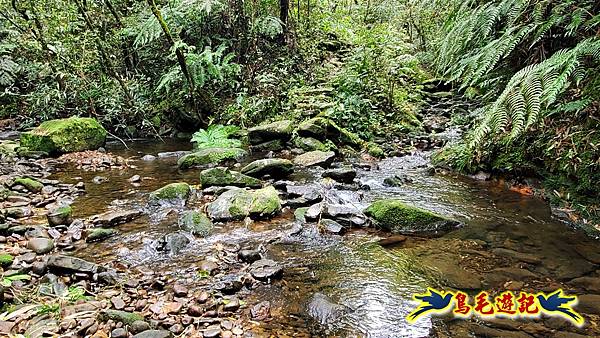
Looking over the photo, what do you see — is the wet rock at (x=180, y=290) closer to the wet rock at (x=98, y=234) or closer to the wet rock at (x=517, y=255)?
the wet rock at (x=98, y=234)

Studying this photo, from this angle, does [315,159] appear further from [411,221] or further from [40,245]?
[40,245]

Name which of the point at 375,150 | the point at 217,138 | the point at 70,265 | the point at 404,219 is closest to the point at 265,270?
the point at 70,265

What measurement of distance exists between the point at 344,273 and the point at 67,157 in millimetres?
6411

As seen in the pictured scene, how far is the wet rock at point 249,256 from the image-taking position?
3.39 meters

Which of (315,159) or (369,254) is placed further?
(315,159)

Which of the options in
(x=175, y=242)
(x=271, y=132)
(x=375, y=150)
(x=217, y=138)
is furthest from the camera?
(x=217, y=138)

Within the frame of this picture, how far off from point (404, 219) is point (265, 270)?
161 cm

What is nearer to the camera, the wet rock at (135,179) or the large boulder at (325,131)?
the wet rock at (135,179)

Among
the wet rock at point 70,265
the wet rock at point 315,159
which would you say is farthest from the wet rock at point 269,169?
the wet rock at point 70,265

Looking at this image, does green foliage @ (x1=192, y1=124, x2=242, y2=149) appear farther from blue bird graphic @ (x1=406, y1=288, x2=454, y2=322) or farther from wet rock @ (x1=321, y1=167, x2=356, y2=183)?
blue bird graphic @ (x1=406, y1=288, x2=454, y2=322)

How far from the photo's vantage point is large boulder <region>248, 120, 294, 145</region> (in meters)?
8.17

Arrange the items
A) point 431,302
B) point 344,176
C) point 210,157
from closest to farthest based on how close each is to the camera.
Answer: point 431,302 → point 344,176 → point 210,157

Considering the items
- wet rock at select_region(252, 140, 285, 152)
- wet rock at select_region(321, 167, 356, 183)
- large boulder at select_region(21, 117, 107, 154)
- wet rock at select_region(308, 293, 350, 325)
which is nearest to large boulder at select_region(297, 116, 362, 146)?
wet rock at select_region(252, 140, 285, 152)

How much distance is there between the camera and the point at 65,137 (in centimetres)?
788
